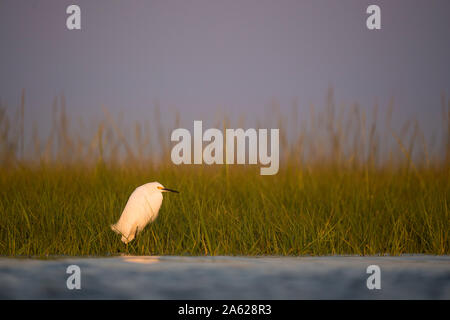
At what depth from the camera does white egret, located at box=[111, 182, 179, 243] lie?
561 cm

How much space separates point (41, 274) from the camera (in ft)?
15.9

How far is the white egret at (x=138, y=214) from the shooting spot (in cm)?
561

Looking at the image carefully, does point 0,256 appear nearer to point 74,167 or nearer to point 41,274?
point 41,274

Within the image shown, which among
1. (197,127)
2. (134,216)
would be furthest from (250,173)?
(134,216)

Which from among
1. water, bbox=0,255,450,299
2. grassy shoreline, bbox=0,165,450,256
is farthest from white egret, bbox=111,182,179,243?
water, bbox=0,255,450,299

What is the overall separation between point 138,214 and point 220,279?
1.38 metres

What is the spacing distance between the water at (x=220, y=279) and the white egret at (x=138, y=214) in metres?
0.63

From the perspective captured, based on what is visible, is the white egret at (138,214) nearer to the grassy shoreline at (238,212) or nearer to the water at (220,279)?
the grassy shoreline at (238,212)

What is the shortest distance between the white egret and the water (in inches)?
25.0

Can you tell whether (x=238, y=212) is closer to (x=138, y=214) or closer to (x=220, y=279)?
(x=138, y=214)

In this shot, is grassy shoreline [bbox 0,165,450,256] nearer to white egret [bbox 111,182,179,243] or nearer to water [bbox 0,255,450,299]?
white egret [bbox 111,182,179,243]

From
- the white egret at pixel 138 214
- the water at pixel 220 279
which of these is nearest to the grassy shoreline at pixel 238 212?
the white egret at pixel 138 214

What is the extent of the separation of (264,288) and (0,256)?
110 inches

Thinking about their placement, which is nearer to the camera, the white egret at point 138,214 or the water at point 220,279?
the water at point 220,279
